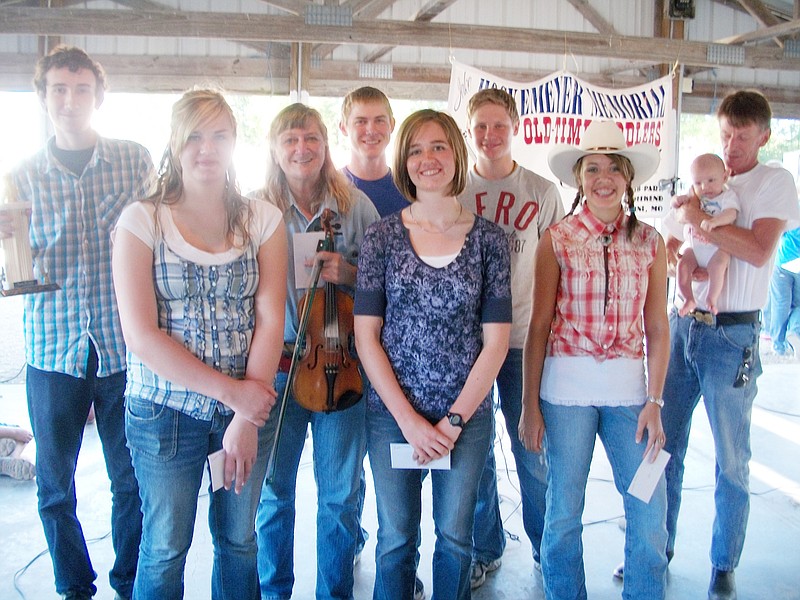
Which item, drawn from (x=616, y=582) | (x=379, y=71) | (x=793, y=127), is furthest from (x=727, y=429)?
(x=793, y=127)

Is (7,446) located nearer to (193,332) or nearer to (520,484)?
(193,332)

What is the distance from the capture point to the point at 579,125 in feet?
16.7

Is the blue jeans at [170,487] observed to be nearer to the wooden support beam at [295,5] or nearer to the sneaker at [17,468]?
the sneaker at [17,468]

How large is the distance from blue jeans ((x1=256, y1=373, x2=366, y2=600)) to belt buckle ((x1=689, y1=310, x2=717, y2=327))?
1.27m

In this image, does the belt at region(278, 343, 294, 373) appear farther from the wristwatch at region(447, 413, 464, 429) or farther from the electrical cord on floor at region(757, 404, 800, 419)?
the electrical cord on floor at region(757, 404, 800, 419)

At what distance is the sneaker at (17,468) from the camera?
3680 millimetres

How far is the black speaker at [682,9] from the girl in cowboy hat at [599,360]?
5248 millimetres

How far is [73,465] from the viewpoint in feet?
7.89

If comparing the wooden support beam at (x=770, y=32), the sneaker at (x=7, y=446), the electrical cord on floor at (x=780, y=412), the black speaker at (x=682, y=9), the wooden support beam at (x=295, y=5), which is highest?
the black speaker at (x=682, y=9)

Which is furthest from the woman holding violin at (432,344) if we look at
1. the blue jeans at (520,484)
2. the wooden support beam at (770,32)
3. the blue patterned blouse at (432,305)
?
the wooden support beam at (770,32)

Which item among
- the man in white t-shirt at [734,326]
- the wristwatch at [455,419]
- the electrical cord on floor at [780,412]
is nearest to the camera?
the wristwatch at [455,419]

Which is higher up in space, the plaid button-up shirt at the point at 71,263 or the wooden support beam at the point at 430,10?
the wooden support beam at the point at 430,10

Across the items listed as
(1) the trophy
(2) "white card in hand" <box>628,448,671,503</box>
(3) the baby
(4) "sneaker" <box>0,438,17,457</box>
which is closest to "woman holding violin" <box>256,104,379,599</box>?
(1) the trophy

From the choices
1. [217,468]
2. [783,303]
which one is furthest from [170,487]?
[783,303]
